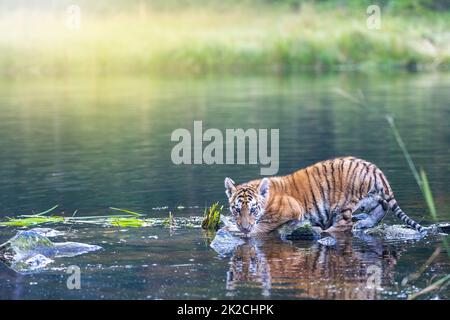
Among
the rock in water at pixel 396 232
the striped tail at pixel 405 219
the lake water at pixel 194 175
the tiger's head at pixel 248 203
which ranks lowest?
the lake water at pixel 194 175

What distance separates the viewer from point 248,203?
15656 mm

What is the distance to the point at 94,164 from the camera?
86.1 feet

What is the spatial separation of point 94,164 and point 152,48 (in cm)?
5265

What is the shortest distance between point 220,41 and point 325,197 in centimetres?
5863

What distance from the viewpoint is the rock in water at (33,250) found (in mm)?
14430

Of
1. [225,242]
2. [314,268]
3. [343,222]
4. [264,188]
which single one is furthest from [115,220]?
[314,268]

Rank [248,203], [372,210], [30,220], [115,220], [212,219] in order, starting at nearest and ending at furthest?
[248,203], [372,210], [212,219], [115,220], [30,220]

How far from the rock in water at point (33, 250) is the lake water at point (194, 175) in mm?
244

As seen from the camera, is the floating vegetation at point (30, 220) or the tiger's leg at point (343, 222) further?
the floating vegetation at point (30, 220)

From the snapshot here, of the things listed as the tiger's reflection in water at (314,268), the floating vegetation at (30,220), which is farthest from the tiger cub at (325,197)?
the floating vegetation at (30,220)

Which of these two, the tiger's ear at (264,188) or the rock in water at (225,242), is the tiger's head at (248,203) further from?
the rock in water at (225,242)

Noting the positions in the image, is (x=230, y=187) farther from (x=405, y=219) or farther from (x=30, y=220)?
(x=30, y=220)

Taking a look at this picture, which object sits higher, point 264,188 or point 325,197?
point 264,188
